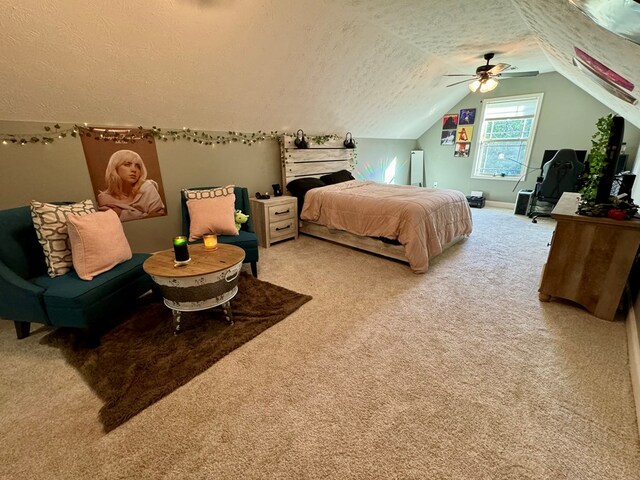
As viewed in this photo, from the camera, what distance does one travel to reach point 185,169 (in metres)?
3.38

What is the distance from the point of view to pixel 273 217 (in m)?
3.80

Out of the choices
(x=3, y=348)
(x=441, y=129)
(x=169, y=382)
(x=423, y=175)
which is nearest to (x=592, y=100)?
(x=441, y=129)

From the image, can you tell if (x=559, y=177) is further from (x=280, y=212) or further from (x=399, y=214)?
(x=280, y=212)

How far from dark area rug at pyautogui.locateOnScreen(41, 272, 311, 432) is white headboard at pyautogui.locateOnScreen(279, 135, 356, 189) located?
241 centimetres

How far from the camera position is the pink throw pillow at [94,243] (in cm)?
196

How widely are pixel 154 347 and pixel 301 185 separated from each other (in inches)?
114

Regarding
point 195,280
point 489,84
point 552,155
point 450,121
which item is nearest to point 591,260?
point 195,280

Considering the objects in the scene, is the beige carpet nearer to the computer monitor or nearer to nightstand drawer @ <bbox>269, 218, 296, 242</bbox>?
nightstand drawer @ <bbox>269, 218, 296, 242</bbox>

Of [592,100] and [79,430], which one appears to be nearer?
[79,430]

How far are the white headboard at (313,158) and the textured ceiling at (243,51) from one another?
0.34m

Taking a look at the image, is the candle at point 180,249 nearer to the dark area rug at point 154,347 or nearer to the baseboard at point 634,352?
the dark area rug at point 154,347

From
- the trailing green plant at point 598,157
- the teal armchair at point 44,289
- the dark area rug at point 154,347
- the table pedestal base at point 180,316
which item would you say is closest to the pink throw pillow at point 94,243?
the teal armchair at point 44,289

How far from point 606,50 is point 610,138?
0.93 m

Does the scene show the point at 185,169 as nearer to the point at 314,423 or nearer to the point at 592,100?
the point at 314,423
